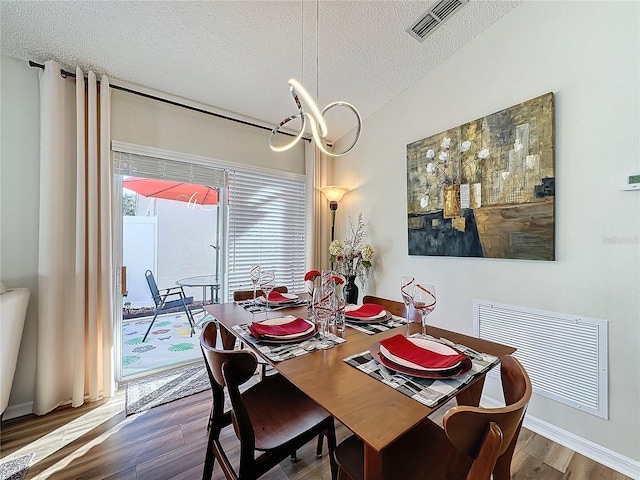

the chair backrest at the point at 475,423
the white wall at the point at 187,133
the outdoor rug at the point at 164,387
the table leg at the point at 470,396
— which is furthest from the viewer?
the white wall at the point at 187,133

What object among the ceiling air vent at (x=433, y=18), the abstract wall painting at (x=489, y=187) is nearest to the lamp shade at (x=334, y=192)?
the abstract wall painting at (x=489, y=187)

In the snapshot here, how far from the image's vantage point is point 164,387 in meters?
2.30

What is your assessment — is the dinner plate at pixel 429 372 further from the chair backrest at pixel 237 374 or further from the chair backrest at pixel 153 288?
the chair backrest at pixel 153 288

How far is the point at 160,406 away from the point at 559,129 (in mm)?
3331

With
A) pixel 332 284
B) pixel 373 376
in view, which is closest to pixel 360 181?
pixel 332 284

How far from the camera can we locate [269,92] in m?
2.59

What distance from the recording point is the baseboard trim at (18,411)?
6.23 feet

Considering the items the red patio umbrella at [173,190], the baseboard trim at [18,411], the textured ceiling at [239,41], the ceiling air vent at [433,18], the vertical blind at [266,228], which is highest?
the ceiling air vent at [433,18]

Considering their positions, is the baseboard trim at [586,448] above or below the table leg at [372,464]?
below

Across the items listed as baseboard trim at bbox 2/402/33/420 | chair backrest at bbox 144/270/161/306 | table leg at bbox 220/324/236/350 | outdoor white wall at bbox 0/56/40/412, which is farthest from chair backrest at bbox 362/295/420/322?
chair backrest at bbox 144/270/161/306

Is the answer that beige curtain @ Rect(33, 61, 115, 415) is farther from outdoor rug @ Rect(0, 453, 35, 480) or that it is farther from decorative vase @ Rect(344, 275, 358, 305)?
decorative vase @ Rect(344, 275, 358, 305)

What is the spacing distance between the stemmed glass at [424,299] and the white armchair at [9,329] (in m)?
2.34

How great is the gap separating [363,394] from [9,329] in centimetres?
223

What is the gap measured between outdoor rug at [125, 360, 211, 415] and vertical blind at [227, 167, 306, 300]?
2.54ft
